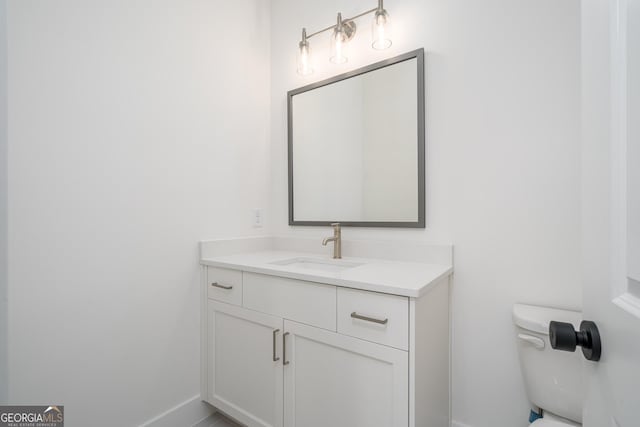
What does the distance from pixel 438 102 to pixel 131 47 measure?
4.82ft

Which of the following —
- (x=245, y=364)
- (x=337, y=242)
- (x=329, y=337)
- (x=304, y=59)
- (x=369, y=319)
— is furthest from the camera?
(x=304, y=59)

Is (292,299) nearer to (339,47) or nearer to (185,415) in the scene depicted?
(185,415)

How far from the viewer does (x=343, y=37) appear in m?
1.64

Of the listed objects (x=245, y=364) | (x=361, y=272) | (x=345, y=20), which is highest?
(x=345, y=20)

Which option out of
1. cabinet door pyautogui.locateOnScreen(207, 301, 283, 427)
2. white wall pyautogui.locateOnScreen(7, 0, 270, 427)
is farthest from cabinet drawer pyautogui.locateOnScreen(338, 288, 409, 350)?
white wall pyautogui.locateOnScreen(7, 0, 270, 427)

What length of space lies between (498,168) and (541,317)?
2.00 ft

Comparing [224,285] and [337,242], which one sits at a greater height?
[337,242]

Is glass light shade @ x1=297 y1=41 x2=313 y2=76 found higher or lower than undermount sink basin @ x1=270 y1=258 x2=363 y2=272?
higher

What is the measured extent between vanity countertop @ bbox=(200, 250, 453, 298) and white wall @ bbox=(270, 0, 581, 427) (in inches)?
8.4

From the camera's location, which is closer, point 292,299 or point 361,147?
point 292,299

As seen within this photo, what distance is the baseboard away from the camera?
1441 millimetres

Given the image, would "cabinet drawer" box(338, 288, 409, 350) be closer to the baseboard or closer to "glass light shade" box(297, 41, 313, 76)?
the baseboard

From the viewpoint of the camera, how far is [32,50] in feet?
3.56

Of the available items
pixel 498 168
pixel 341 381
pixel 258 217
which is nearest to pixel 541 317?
pixel 498 168
